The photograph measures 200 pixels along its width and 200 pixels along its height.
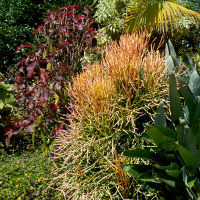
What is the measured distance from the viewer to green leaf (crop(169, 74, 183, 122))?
1.77 m

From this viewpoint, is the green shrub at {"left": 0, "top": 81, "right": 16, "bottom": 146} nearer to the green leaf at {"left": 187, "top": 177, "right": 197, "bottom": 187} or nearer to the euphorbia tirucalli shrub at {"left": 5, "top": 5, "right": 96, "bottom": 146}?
the euphorbia tirucalli shrub at {"left": 5, "top": 5, "right": 96, "bottom": 146}

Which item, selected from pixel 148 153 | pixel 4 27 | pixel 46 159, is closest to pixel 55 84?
pixel 46 159

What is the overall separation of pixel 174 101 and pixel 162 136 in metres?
0.35

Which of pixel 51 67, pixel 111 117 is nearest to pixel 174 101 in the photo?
pixel 111 117

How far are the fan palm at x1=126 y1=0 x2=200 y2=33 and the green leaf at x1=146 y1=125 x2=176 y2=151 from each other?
526cm

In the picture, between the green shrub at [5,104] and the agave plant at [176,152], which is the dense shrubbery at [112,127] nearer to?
the agave plant at [176,152]

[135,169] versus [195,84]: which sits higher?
[195,84]

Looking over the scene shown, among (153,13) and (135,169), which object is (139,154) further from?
(153,13)

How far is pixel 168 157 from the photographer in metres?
1.78

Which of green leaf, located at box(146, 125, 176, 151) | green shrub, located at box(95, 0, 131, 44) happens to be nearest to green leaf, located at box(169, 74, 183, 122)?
green leaf, located at box(146, 125, 176, 151)

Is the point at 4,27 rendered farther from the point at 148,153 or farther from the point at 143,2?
the point at 148,153

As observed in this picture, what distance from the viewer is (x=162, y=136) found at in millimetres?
1620

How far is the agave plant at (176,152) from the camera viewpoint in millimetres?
1537

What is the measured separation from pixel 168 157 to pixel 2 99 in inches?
145
